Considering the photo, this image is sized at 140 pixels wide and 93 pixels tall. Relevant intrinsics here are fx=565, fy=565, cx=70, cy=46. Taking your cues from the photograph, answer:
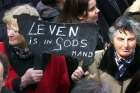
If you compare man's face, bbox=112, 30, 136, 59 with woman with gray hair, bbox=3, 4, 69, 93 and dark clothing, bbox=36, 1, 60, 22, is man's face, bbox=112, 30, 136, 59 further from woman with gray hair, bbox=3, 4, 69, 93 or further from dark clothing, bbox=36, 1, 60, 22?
dark clothing, bbox=36, 1, 60, 22

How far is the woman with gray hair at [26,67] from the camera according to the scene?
15.8ft

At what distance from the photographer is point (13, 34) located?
15.7 ft

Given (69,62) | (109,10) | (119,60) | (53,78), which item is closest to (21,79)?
(53,78)

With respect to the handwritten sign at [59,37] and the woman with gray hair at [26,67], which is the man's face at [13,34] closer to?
the woman with gray hair at [26,67]

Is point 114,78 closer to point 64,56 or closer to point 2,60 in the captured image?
point 64,56

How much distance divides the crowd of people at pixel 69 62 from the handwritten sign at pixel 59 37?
0.09 meters

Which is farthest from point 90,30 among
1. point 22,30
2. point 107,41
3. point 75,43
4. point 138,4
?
point 138,4

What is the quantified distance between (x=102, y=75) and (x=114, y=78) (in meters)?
0.13

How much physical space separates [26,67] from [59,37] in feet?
1.51

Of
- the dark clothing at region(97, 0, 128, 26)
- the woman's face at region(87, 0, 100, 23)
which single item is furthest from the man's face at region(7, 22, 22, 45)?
the dark clothing at region(97, 0, 128, 26)

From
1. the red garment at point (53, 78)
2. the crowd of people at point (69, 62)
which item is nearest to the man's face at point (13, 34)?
the crowd of people at point (69, 62)

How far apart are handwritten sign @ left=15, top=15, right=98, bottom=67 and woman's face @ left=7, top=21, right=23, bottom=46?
147 millimetres

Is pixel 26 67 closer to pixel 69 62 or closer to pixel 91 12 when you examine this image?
pixel 69 62

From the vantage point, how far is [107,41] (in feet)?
18.8
